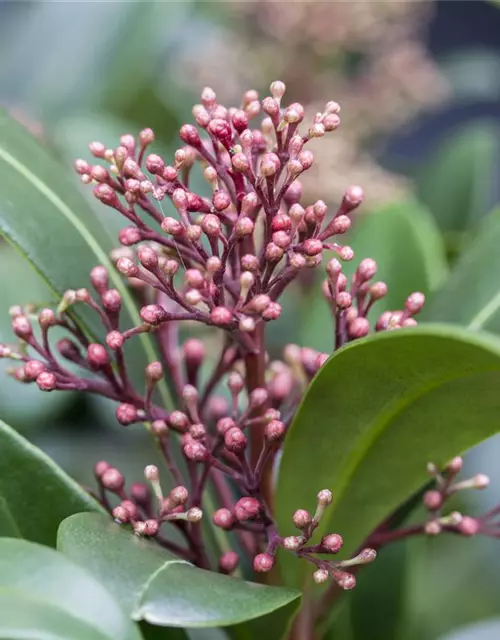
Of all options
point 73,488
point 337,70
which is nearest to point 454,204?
point 337,70

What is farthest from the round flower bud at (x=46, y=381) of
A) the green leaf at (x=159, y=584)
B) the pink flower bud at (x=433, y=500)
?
the pink flower bud at (x=433, y=500)

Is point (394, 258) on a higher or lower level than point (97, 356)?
higher

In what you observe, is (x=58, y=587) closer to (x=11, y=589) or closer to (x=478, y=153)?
(x=11, y=589)

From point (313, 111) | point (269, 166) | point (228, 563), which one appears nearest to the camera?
point (269, 166)

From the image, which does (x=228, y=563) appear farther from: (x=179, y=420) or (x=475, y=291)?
(x=475, y=291)

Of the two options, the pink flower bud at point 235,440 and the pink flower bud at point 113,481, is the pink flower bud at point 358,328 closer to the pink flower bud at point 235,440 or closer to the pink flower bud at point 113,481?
the pink flower bud at point 235,440

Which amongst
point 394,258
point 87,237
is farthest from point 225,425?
point 394,258
